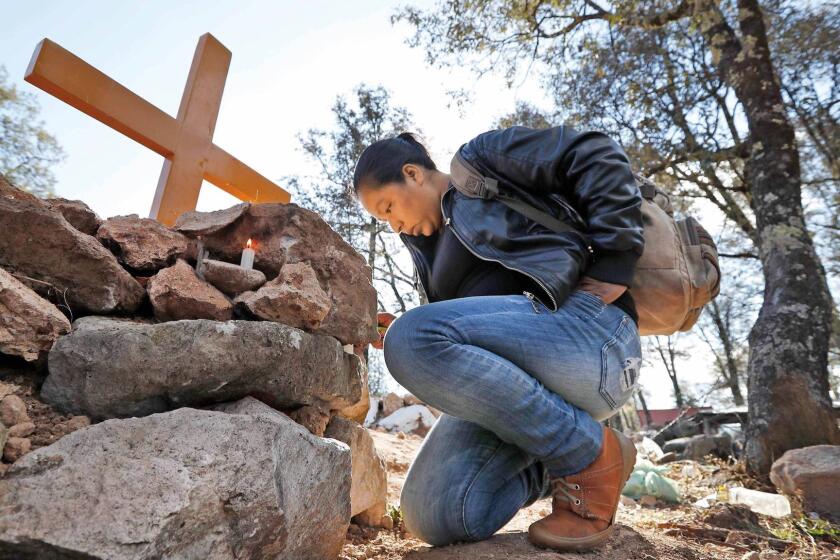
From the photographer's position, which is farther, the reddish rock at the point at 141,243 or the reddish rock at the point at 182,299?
the reddish rock at the point at 141,243

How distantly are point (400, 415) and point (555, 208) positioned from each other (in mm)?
5490

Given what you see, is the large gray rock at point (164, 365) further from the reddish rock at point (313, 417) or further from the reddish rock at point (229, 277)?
the reddish rock at point (229, 277)

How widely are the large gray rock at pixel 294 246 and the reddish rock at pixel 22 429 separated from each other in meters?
0.94

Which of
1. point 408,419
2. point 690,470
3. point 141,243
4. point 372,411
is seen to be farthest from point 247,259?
point 372,411

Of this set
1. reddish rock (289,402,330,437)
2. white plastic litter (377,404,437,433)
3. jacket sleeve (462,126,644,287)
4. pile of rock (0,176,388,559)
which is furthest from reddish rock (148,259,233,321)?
white plastic litter (377,404,437,433)

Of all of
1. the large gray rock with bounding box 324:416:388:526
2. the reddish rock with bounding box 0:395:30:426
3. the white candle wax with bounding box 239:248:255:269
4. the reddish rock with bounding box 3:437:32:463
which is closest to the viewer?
the reddish rock with bounding box 3:437:32:463

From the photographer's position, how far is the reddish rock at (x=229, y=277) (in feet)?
6.32

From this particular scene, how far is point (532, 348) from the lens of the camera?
161cm

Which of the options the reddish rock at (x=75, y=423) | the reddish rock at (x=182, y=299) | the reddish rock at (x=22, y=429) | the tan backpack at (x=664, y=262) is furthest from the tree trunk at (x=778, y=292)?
the reddish rock at (x=22, y=429)

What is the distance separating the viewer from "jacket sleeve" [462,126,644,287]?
1.63m

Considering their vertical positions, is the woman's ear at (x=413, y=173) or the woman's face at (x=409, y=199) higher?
the woman's ear at (x=413, y=173)

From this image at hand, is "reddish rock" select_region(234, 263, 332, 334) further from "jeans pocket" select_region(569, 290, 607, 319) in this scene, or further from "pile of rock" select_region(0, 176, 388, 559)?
"jeans pocket" select_region(569, 290, 607, 319)

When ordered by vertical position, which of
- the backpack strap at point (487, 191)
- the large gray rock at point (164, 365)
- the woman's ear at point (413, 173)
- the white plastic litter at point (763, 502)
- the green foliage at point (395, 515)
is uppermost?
the woman's ear at point (413, 173)

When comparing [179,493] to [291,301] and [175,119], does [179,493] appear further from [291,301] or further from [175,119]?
[175,119]
